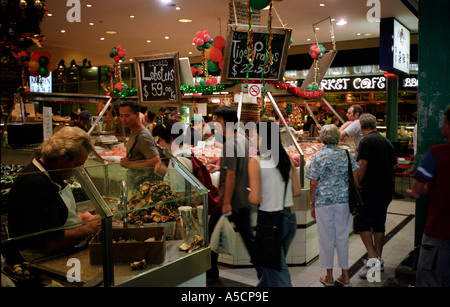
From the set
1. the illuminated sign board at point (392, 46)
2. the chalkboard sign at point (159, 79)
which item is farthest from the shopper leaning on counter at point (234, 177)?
the illuminated sign board at point (392, 46)

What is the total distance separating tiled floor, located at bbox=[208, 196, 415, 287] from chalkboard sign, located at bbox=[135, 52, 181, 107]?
8.67 feet

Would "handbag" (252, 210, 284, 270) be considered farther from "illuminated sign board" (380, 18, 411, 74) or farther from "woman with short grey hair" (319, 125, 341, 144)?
"illuminated sign board" (380, 18, 411, 74)

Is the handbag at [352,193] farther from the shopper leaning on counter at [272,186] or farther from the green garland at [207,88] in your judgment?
the green garland at [207,88]

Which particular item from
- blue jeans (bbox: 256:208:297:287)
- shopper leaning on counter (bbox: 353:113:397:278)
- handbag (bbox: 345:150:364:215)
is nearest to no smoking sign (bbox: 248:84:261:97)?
shopper leaning on counter (bbox: 353:113:397:278)

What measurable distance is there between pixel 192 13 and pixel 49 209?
8016mm

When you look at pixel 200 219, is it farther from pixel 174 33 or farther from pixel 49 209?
pixel 174 33

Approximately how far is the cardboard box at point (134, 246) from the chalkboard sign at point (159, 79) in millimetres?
3498

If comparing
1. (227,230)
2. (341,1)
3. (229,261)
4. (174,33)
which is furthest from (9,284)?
(174,33)

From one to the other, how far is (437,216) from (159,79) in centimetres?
430

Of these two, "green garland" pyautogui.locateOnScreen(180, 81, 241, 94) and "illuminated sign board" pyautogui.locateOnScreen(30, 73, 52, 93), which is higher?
"illuminated sign board" pyautogui.locateOnScreen(30, 73, 52, 93)

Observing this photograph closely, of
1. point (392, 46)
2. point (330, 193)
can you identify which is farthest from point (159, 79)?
point (392, 46)

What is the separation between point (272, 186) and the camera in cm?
300

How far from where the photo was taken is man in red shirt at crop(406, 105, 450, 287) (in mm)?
2875

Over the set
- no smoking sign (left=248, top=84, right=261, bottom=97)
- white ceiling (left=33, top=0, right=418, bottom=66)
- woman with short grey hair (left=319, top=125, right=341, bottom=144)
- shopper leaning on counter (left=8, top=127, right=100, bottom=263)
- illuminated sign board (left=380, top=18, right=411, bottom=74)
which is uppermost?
white ceiling (left=33, top=0, right=418, bottom=66)
